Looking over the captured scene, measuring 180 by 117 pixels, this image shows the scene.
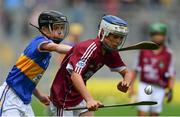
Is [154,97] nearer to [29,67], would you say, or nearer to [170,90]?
[170,90]

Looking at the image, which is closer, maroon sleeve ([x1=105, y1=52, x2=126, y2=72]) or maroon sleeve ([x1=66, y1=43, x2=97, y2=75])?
maroon sleeve ([x1=66, y1=43, x2=97, y2=75])

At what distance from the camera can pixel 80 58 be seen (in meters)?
8.61

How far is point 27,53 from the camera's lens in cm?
891

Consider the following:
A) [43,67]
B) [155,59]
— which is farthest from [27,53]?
[155,59]

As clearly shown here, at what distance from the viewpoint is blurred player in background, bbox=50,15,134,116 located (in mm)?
8539

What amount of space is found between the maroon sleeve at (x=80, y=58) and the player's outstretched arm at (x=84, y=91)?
0.23ft

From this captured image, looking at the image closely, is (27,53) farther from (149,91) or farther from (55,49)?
(149,91)

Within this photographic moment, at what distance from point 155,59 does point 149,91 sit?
185 inches

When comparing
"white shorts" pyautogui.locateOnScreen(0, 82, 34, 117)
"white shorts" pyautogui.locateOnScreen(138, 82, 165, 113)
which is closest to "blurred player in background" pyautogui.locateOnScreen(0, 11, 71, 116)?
"white shorts" pyautogui.locateOnScreen(0, 82, 34, 117)

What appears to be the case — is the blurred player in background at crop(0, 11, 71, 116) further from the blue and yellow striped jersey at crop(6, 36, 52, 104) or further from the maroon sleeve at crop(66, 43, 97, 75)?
the maroon sleeve at crop(66, 43, 97, 75)

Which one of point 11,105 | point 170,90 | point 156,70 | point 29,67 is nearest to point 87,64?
point 29,67

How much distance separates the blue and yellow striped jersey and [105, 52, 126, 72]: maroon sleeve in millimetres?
701

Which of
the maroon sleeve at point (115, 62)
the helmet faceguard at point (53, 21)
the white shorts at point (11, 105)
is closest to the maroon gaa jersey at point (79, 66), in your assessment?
the maroon sleeve at point (115, 62)

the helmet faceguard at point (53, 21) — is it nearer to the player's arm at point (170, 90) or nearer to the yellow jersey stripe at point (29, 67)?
the yellow jersey stripe at point (29, 67)
